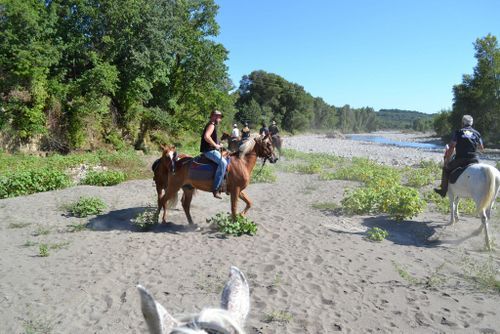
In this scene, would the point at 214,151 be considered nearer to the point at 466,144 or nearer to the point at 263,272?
the point at 263,272

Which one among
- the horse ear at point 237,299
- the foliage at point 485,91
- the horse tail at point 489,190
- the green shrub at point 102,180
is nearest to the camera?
the horse ear at point 237,299

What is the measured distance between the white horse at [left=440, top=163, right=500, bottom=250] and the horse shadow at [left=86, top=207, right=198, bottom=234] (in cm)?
587

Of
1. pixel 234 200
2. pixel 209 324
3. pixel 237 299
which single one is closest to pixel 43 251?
pixel 234 200

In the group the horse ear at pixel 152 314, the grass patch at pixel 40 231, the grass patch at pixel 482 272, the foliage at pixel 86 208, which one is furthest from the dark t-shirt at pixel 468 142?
the grass patch at pixel 40 231

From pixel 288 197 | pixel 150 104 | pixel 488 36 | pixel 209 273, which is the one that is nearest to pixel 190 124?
pixel 150 104

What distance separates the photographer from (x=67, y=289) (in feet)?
16.1

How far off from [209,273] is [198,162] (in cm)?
286

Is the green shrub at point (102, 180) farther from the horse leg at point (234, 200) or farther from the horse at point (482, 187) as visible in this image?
the horse at point (482, 187)

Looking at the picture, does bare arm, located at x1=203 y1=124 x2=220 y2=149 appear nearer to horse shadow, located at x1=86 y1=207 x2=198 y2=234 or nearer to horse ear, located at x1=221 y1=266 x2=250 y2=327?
horse shadow, located at x1=86 y1=207 x2=198 y2=234

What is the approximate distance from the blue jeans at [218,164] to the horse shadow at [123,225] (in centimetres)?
118

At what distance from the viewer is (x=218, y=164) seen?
24.7 feet

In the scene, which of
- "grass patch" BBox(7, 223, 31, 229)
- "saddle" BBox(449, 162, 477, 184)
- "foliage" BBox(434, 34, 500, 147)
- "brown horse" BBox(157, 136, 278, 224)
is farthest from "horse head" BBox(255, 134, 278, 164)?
"foliage" BBox(434, 34, 500, 147)

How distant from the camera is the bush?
1028 centimetres

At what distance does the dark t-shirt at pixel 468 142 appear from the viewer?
24.5ft
